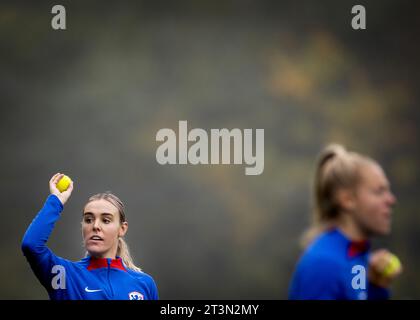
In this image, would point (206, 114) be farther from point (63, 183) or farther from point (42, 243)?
point (42, 243)

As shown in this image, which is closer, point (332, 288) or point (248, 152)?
point (332, 288)

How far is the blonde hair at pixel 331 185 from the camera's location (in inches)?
87.9

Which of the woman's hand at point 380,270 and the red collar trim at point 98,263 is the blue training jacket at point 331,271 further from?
the red collar trim at point 98,263

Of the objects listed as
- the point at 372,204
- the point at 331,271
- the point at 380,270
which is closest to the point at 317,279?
the point at 331,271

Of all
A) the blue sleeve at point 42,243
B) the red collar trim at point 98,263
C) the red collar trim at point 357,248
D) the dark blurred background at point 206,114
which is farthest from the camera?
the dark blurred background at point 206,114

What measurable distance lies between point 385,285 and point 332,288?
219 mm

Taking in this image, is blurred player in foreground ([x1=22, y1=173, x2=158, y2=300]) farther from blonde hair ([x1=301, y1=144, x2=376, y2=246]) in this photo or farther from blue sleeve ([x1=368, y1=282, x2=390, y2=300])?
blue sleeve ([x1=368, y1=282, x2=390, y2=300])

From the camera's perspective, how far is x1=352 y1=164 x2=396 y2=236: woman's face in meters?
2.19

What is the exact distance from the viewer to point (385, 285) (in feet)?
7.07

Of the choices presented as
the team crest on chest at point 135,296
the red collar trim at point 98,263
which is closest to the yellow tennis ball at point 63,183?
the red collar trim at point 98,263

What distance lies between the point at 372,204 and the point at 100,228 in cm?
115
